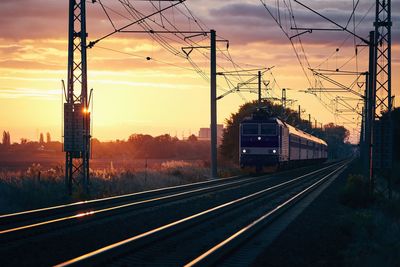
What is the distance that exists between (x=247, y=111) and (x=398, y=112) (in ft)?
53.0

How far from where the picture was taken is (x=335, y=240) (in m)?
14.5

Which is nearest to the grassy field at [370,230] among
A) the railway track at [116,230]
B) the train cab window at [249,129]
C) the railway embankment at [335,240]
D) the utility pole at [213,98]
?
the railway embankment at [335,240]

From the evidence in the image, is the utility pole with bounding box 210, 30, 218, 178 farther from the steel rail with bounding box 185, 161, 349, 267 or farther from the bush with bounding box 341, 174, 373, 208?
the steel rail with bounding box 185, 161, 349, 267

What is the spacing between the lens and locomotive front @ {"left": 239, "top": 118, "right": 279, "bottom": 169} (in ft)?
157

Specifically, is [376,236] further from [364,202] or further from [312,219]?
[364,202]

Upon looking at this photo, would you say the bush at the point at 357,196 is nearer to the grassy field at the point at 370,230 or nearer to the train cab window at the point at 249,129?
the grassy field at the point at 370,230

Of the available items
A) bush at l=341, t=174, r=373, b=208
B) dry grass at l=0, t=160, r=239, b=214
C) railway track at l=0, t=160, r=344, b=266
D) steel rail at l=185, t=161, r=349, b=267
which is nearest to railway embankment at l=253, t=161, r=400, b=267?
steel rail at l=185, t=161, r=349, b=267

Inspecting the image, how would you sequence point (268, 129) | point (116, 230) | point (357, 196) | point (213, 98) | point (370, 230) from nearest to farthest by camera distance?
point (116, 230) < point (370, 230) < point (357, 196) < point (213, 98) < point (268, 129)

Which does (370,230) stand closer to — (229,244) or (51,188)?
(229,244)

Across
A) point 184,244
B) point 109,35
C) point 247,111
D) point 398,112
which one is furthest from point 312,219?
point 247,111

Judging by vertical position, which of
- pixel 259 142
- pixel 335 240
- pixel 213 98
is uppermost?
pixel 213 98

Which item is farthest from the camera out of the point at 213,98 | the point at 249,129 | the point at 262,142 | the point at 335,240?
the point at 249,129

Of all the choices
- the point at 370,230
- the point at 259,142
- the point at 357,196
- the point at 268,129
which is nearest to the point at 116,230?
the point at 370,230

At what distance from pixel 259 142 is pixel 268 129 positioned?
1.15 meters
